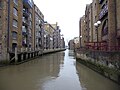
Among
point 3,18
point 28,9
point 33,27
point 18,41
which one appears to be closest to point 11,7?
point 3,18

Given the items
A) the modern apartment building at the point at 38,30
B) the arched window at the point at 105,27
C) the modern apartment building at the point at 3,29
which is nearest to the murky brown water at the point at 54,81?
the arched window at the point at 105,27

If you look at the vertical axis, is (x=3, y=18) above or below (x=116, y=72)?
above

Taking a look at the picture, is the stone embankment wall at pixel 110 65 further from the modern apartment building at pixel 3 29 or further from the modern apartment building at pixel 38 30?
the modern apartment building at pixel 38 30

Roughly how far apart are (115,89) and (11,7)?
95.7 ft

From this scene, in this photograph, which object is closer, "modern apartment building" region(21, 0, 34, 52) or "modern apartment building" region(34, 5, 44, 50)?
"modern apartment building" region(21, 0, 34, 52)

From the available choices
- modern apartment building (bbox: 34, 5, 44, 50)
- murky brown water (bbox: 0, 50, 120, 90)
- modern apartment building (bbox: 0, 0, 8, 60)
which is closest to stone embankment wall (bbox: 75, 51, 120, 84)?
murky brown water (bbox: 0, 50, 120, 90)

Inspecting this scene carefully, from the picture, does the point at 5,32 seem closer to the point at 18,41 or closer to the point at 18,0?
the point at 18,41

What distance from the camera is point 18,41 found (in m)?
42.7

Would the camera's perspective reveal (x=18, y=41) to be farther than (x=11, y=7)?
Yes

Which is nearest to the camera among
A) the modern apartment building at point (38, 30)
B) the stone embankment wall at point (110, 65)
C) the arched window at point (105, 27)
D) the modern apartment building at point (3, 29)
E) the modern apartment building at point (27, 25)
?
the stone embankment wall at point (110, 65)

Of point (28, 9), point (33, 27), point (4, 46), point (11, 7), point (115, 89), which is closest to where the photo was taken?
point (115, 89)

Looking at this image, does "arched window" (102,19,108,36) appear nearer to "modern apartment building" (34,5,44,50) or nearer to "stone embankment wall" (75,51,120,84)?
"stone embankment wall" (75,51,120,84)

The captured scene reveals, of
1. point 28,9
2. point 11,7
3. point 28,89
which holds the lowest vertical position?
point 28,89

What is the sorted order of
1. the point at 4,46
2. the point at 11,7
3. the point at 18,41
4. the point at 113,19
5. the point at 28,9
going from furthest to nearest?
1. the point at 28,9
2. the point at 18,41
3. the point at 11,7
4. the point at 4,46
5. the point at 113,19
